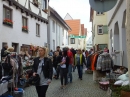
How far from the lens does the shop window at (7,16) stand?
1262 cm

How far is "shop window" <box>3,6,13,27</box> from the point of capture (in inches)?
497

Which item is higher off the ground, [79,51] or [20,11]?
[20,11]

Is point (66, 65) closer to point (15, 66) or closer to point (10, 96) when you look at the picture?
point (15, 66)

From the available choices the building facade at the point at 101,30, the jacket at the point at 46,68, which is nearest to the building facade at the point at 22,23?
the jacket at the point at 46,68

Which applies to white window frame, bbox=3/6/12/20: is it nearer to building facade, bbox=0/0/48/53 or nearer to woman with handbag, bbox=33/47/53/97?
building facade, bbox=0/0/48/53

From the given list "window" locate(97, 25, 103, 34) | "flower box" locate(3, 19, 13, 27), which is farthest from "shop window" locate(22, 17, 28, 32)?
"window" locate(97, 25, 103, 34)

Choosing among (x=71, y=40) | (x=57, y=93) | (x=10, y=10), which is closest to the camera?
(x=57, y=93)

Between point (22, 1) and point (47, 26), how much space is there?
7.50m

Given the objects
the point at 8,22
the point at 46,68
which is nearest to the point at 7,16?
the point at 8,22

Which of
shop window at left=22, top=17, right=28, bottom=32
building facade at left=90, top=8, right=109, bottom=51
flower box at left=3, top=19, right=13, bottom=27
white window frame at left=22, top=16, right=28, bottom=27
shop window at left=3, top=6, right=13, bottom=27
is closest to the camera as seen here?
flower box at left=3, top=19, right=13, bottom=27

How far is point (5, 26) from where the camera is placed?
494 inches

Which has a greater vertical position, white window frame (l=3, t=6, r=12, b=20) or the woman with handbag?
white window frame (l=3, t=6, r=12, b=20)

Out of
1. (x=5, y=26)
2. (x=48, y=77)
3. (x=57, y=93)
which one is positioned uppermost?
(x=5, y=26)

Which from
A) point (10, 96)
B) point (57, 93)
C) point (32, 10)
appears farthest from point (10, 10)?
point (10, 96)
